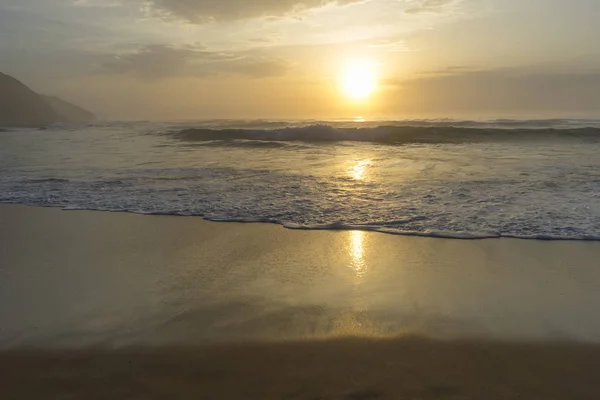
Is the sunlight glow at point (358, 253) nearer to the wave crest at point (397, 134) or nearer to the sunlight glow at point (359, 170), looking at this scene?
the sunlight glow at point (359, 170)

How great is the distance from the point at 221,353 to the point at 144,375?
1.76ft

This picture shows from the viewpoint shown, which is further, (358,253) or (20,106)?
(20,106)

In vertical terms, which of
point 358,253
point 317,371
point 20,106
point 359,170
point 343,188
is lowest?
point 317,371

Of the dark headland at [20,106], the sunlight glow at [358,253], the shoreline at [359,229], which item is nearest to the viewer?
the sunlight glow at [358,253]

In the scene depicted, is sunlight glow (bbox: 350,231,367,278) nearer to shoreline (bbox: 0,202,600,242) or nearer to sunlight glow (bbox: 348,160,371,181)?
shoreline (bbox: 0,202,600,242)

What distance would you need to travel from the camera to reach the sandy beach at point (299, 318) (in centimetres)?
289

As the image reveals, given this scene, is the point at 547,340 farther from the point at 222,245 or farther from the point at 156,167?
the point at 156,167

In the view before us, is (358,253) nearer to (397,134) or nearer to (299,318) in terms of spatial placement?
(299,318)

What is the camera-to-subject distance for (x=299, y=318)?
3766 millimetres

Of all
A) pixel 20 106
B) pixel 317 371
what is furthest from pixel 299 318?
pixel 20 106

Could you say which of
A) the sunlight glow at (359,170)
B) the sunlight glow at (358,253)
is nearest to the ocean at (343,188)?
the sunlight glow at (359,170)

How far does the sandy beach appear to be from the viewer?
2.89 metres

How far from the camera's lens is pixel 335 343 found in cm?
335

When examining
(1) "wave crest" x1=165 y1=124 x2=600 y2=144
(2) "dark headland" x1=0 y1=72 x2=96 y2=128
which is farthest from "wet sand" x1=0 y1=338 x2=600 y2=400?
(2) "dark headland" x1=0 y1=72 x2=96 y2=128
